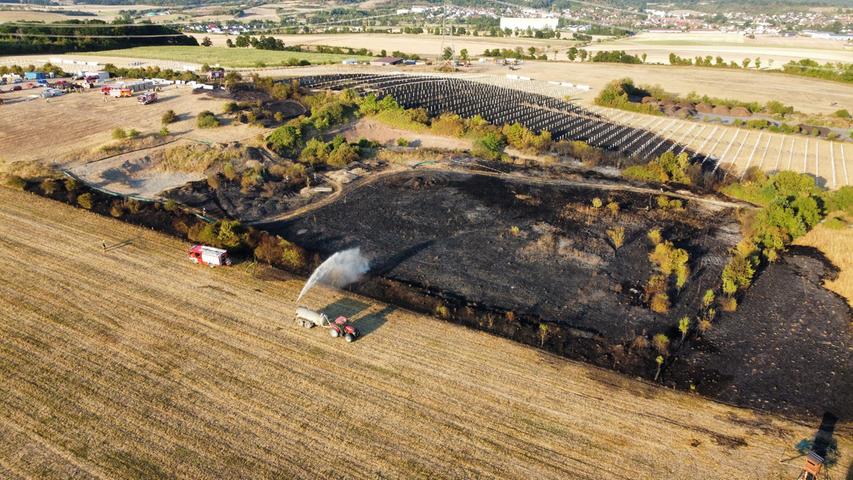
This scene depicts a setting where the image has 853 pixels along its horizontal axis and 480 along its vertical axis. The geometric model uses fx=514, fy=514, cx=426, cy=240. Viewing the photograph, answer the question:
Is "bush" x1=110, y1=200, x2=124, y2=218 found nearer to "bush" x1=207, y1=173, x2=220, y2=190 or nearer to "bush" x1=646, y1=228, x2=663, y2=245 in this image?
"bush" x1=207, y1=173, x2=220, y2=190

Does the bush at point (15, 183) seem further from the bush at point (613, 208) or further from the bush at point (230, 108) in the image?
the bush at point (613, 208)

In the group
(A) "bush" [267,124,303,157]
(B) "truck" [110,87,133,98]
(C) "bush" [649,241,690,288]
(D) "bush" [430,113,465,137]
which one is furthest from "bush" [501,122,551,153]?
(B) "truck" [110,87,133,98]

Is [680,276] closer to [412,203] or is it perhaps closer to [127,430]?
[412,203]

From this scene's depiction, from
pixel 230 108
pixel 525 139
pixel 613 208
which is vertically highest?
pixel 230 108

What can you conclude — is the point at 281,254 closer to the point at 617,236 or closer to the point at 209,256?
the point at 209,256

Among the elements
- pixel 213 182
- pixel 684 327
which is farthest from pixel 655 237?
pixel 213 182
